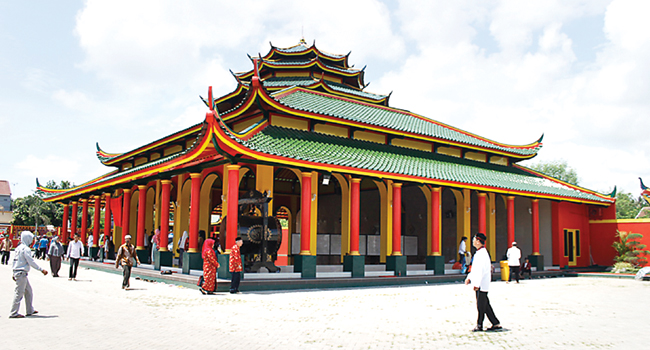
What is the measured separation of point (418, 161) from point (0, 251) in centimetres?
2253

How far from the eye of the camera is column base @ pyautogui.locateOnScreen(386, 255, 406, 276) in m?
17.2

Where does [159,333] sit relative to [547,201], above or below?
below

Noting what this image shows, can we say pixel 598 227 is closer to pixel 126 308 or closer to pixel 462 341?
pixel 462 341

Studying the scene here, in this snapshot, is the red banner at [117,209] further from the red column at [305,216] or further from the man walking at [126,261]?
the red column at [305,216]

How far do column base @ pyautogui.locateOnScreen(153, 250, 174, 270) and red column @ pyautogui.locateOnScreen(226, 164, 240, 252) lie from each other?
17.2ft

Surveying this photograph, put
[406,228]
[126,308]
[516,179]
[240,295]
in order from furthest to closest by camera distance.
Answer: [406,228], [516,179], [240,295], [126,308]

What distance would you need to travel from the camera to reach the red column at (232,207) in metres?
13.9

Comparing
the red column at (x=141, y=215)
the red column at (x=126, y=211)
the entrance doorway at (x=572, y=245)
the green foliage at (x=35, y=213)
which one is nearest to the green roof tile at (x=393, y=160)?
the entrance doorway at (x=572, y=245)

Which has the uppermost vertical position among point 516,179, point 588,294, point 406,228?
point 516,179

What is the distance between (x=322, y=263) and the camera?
23453mm

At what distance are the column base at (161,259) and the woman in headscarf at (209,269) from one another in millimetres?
5885

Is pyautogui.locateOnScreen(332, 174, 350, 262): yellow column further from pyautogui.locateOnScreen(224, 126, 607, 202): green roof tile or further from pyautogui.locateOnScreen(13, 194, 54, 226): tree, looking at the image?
pyautogui.locateOnScreen(13, 194, 54, 226): tree

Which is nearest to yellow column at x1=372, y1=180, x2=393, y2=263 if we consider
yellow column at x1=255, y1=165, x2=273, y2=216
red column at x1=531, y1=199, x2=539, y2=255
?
yellow column at x1=255, y1=165, x2=273, y2=216

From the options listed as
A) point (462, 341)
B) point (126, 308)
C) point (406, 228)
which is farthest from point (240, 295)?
point (406, 228)
